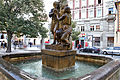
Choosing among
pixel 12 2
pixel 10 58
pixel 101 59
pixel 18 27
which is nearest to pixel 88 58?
pixel 101 59

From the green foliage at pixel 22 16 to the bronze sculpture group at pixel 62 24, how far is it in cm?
868

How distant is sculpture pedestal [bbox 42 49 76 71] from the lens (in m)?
5.27

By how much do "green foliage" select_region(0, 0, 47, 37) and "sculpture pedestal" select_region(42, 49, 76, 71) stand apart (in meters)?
9.29

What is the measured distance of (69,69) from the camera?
576 centimetres

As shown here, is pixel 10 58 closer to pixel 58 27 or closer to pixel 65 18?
pixel 58 27

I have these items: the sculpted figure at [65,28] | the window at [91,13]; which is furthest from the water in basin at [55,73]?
the window at [91,13]

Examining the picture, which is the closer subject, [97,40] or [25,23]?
[25,23]

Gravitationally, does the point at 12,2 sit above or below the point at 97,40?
above

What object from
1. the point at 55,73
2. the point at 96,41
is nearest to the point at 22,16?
the point at 55,73

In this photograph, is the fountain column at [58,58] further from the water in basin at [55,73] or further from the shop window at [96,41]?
the shop window at [96,41]

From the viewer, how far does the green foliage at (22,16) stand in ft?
46.7

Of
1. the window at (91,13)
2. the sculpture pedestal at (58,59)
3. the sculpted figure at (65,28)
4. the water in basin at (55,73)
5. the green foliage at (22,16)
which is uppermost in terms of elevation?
the window at (91,13)

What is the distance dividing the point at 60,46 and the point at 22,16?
38.9 ft

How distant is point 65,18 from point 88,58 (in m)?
3.74
